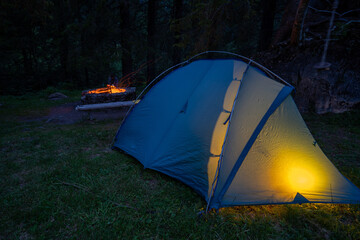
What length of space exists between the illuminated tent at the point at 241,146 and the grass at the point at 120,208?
0.59 feet

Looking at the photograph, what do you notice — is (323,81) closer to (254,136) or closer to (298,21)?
(298,21)

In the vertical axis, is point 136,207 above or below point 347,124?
below

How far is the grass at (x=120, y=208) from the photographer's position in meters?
2.20

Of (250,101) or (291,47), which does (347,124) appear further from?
(250,101)

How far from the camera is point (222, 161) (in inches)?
102

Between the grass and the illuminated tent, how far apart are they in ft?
0.59

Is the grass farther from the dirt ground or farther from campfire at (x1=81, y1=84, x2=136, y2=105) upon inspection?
campfire at (x1=81, y1=84, x2=136, y2=105)

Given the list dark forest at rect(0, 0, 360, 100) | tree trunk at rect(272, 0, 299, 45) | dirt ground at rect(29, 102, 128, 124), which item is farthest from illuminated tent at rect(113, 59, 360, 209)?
tree trunk at rect(272, 0, 299, 45)

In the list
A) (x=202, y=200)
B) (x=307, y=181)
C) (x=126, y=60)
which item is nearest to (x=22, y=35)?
(x=126, y=60)

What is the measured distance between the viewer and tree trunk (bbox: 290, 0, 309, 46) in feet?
17.3

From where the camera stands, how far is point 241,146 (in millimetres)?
2646

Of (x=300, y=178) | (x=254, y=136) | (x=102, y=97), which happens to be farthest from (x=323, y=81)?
(x=102, y=97)

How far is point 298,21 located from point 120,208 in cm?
693

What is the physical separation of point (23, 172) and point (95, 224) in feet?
6.57
